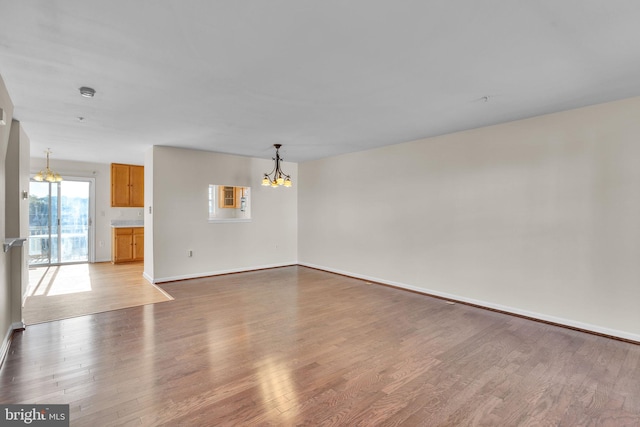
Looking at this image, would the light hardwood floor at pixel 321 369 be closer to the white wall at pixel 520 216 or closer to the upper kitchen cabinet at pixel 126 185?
the white wall at pixel 520 216

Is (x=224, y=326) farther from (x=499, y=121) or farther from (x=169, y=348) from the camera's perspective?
(x=499, y=121)

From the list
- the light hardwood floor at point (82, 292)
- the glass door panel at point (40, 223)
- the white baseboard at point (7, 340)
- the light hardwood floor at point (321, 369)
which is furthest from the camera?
the glass door panel at point (40, 223)

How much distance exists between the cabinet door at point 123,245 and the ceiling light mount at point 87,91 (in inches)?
217

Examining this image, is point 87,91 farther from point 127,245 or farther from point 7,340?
point 127,245

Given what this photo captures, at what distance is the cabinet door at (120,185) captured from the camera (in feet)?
24.6

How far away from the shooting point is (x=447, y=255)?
465 cm

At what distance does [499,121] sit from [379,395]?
3.53 m

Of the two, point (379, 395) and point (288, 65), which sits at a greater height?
point (288, 65)

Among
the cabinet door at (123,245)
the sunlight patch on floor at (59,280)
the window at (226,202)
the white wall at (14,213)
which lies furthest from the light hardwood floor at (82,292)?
the window at (226,202)

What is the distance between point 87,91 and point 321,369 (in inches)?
127

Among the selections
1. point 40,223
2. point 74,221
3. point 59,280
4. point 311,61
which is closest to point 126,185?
point 74,221

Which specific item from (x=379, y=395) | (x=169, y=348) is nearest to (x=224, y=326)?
(x=169, y=348)

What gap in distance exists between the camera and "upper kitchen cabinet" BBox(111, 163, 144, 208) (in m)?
7.52

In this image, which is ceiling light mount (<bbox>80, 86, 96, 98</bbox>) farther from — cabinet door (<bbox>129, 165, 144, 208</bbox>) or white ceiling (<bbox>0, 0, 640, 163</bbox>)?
cabinet door (<bbox>129, 165, 144, 208</bbox>)
